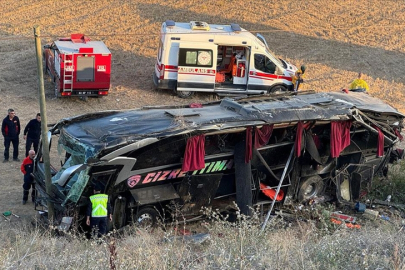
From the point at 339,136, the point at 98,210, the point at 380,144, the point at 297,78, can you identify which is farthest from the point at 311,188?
the point at 297,78

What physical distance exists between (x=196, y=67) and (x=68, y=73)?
3969 mm

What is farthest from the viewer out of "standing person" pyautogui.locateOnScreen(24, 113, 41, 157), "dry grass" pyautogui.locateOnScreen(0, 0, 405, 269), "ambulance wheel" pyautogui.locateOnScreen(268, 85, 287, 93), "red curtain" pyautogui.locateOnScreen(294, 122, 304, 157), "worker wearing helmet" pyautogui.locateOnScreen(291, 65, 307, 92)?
"ambulance wheel" pyautogui.locateOnScreen(268, 85, 287, 93)

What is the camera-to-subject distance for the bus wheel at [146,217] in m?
11.0

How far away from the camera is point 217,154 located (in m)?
11.5

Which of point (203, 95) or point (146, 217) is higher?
point (203, 95)

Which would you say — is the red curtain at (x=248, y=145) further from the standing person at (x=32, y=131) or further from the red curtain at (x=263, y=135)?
the standing person at (x=32, y=131)

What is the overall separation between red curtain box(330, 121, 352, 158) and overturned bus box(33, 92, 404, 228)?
2cm

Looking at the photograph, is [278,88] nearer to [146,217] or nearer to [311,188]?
[311,188]

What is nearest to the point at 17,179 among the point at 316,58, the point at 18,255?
the point at 18,255

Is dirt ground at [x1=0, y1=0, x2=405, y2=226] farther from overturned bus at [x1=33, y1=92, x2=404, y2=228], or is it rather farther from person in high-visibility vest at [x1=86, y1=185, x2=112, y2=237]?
person in high-visibility vest at [x1=86, y1=185, x2=112, y2=237]

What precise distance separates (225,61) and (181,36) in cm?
219

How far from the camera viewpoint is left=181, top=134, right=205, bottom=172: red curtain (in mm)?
10857

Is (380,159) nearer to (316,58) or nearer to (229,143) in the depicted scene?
(229,143)

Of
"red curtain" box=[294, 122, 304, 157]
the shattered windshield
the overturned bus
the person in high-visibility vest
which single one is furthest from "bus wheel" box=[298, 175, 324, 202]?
the shattered windshield
